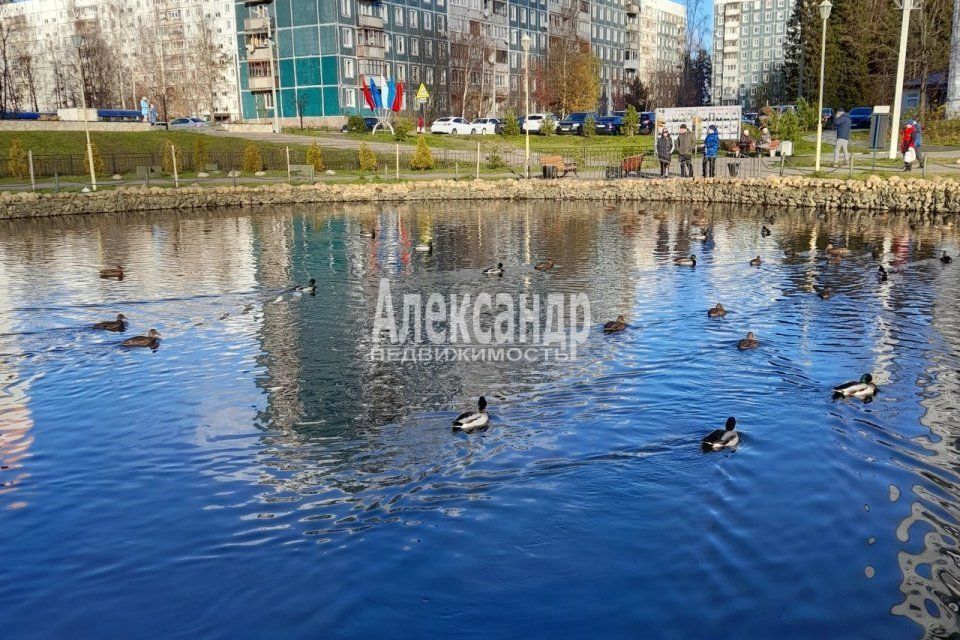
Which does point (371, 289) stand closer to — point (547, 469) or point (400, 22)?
point (547, 469)

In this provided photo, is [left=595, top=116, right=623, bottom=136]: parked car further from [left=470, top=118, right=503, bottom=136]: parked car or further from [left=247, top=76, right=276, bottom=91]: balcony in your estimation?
[left=247, top=76, right=276, bottom=91]: balcony

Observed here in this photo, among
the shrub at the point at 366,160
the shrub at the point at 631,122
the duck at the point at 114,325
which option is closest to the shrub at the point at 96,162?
the shrub at the point at 366,160

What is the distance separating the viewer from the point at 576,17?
364 feet

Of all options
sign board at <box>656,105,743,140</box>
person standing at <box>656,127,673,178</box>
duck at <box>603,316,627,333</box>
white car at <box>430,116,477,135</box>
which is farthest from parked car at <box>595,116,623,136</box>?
duck at <box>603,316,627,333</box>

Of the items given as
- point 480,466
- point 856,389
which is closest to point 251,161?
point 480,466

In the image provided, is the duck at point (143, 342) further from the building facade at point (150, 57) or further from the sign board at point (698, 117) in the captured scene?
the building facade at point (150, 57)

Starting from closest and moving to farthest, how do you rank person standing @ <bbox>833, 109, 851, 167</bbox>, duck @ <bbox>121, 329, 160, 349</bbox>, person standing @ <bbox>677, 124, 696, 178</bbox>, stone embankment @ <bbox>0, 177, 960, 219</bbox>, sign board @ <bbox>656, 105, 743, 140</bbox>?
duck @ <bbox>121, 329, 160, 349</bbox>
stone embankment @ <bbox>0, 177, 960, 219</bbox>
person standing @ <bbox>677, 124, 696, 178</bbox>
person standing @ <bbox>833, 109, 851, 167</bbox>
sign board @ <bbox>656, 105, 743, 140</bbox>

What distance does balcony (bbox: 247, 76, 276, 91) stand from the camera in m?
81.2

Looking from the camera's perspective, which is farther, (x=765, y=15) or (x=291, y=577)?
(x=765, y=15)

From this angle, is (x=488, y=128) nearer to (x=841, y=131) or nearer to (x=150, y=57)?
(x=841, y=131)

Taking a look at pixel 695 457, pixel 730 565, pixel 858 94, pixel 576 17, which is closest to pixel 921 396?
pixel 695 457

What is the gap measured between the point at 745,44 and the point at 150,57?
113768 mm

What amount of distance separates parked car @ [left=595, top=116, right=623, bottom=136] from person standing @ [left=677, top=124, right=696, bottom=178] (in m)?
28.4

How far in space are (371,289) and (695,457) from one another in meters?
11.0
